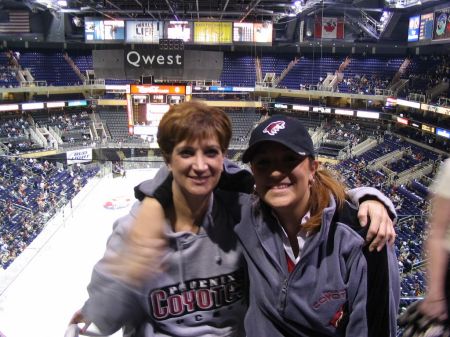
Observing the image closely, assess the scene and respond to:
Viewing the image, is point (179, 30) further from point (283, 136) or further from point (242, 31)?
Answer: point (283, 136)

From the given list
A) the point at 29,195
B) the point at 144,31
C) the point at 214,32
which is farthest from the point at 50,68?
the point at 29,195

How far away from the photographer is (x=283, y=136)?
1040mm

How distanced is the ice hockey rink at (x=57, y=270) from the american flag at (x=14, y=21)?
35.9ft

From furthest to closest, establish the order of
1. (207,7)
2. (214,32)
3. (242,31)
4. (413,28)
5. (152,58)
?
(413,28)
(242,31)
(214,32)
(207,7)
(152,58)

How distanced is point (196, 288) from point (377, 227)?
1.57ft

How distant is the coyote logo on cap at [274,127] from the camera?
1047 mm

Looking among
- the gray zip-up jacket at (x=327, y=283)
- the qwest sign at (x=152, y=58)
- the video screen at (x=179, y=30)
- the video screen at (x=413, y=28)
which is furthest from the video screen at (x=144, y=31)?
the gray zip-up jacket at (x=327, y=283)

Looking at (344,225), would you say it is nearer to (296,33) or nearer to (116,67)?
(116,67)

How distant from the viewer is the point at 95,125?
18.9 meters

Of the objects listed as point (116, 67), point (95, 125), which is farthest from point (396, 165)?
point (95, 125)

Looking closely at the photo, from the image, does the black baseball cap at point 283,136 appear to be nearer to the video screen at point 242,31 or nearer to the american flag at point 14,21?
the video screen at point 242,31

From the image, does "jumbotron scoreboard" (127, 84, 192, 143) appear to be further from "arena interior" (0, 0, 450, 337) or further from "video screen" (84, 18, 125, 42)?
"video screen" (84, 18, 125, 42)

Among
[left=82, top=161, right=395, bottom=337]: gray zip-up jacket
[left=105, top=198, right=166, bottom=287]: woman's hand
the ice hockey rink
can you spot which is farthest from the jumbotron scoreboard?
[left=105, top=198, right=166, bottom=287]: woman's hand

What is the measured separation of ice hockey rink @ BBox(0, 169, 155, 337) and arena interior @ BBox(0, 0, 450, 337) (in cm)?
3
